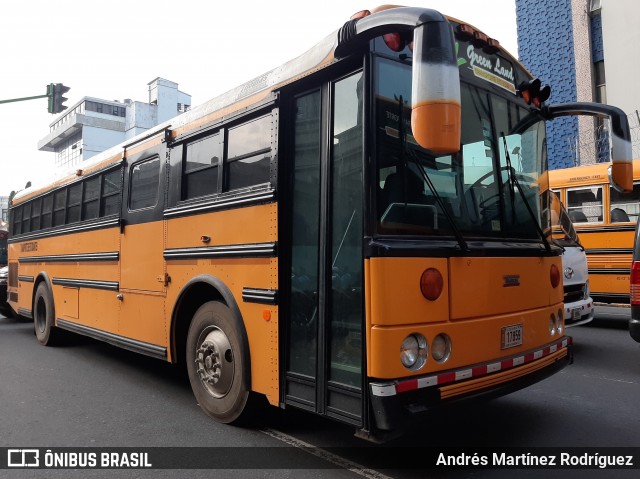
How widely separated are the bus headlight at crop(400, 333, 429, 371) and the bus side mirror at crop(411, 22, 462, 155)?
3.62 feet

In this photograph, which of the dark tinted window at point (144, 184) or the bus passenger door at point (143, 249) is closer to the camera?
the bus passenger door at point (143, 249)

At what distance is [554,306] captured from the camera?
13.1ft

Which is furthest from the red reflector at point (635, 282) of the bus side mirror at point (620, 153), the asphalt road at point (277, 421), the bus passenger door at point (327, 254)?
the bus passenger door at point (327, 254)

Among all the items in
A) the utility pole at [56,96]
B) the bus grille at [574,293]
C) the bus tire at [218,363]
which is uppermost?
the utility pole at [56,96]

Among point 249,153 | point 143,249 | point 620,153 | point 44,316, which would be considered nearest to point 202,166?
point 249,153

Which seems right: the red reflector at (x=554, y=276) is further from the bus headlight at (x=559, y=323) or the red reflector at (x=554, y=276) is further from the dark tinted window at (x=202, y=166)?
the dark tinted window at (x=202, y=166)

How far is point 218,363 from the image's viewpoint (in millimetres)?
4188

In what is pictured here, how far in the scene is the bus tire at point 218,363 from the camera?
3.96 m

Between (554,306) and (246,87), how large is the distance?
303 cm

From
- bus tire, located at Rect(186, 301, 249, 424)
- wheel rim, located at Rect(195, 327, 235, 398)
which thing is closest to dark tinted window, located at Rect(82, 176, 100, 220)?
bus tire, located at Rect(186, 301, 249, 424)

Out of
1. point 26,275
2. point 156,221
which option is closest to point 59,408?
point 156,221

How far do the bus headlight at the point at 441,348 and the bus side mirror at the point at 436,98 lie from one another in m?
1.18

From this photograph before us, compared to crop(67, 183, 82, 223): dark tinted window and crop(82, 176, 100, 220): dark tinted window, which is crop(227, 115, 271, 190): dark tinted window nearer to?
crop(82, 176, 100, 220): dark tinted window

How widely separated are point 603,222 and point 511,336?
247 inches
